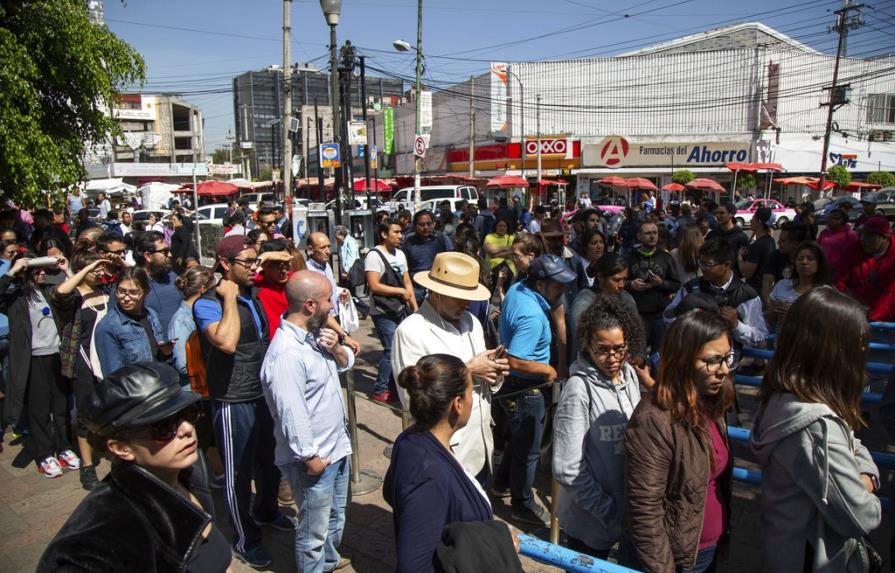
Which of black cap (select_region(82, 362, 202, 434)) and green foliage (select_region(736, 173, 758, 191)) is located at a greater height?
green foliage (select_region(736, 173, 758, 191))

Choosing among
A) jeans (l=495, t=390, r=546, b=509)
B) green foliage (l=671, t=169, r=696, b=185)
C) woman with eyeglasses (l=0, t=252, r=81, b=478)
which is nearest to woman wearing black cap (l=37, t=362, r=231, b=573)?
jeans (l=495, t=390, r=546, b=509)

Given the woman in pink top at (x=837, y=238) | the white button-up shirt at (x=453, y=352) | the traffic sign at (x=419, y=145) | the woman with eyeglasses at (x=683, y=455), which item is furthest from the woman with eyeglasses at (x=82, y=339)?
the traffic sign at (x=419, y=145)

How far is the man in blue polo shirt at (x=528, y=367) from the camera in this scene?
3.91m

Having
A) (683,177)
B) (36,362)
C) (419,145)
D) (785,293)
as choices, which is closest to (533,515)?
(785,293)

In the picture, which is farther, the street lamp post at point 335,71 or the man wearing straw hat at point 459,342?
the street lamp post at point 335,71

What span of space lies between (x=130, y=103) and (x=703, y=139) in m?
64.8

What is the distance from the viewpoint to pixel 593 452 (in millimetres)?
2605

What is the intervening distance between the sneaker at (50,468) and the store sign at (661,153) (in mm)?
39454

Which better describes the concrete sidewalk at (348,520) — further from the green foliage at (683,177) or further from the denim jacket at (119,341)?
the green foliage at (683,177)

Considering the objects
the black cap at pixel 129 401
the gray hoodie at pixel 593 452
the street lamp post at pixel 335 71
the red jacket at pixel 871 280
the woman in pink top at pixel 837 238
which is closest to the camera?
the black cap at pixel 129 401

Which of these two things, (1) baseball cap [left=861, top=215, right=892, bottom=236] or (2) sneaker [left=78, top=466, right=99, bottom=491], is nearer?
(2) sneaker [left=78, top=466, right=99, bottom=491]

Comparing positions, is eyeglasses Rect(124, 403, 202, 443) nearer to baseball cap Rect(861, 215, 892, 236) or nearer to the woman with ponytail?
the woman with ponytail

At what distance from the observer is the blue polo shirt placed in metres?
3.91

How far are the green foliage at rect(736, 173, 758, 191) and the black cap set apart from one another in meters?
39.9
